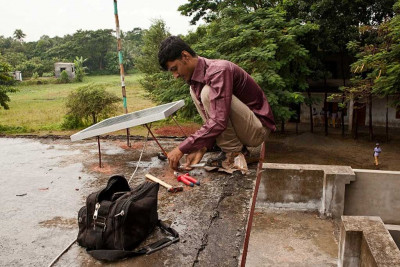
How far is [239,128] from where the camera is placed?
3.29 meters

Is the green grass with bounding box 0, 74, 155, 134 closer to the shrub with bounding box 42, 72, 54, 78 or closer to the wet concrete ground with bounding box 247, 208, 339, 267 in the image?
the wet concrete ground with bounding box 247, 208, 339, 267

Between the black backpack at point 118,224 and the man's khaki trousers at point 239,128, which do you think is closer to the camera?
the black backpack at point 118,224

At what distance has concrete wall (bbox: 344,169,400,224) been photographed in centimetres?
755

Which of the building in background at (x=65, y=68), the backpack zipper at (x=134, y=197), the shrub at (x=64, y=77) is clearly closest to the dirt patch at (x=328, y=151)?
the backpack zipper at (x=134, y=197)

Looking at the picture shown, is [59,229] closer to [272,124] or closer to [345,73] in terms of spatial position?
[272,124]

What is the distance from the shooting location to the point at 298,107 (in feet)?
59.3

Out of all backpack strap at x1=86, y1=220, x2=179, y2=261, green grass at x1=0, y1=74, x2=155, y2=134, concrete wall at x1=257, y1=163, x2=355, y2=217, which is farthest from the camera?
green grass at x1=0, y1=74, x2=155, y2=134

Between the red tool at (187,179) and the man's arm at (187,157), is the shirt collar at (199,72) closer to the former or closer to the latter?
the man's arm at (187,157)

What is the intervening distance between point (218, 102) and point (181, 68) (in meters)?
0.50

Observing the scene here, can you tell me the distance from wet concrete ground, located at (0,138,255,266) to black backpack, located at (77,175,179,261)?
0.24 feet

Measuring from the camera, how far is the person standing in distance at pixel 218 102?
2.89 m

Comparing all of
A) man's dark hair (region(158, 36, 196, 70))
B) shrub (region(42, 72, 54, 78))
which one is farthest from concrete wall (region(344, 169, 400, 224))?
shrub (region(42, 72, 54, 78))

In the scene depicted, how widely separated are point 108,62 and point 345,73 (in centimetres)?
3880

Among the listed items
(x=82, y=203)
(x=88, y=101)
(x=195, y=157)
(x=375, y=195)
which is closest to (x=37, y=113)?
(x=88, y=101)
